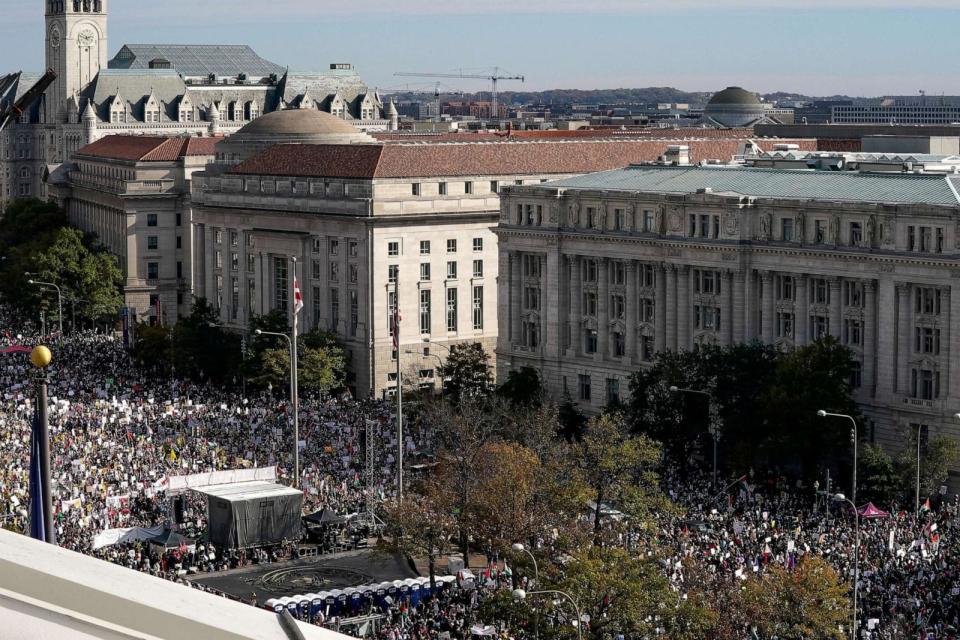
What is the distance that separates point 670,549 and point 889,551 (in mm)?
9832

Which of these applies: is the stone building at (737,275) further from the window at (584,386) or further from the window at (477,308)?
the window at (477,308)

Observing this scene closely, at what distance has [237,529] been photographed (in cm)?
7400

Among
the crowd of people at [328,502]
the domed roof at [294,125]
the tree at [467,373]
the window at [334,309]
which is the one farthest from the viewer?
the domed roof at [294,125]

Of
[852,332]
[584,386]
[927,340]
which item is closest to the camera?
[927,340]

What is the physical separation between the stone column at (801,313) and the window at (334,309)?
1825 inches

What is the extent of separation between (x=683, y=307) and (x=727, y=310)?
12.6 feet

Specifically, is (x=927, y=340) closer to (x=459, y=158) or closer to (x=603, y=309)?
(x=603, y=309)

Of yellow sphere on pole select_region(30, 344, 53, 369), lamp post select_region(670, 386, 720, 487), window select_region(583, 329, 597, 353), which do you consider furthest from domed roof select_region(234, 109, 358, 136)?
Result: yellow sphere on pole select_region(30, 344, 53, 369)

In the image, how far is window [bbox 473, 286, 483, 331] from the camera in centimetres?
14025

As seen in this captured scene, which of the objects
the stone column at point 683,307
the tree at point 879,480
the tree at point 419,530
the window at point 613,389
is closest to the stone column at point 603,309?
the window at point 613,389

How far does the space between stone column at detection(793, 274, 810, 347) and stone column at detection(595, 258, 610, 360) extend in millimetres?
16381

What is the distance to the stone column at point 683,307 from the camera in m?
108

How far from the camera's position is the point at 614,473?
7312 centimetres

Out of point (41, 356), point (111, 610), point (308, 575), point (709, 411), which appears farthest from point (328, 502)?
point (111, 610)
